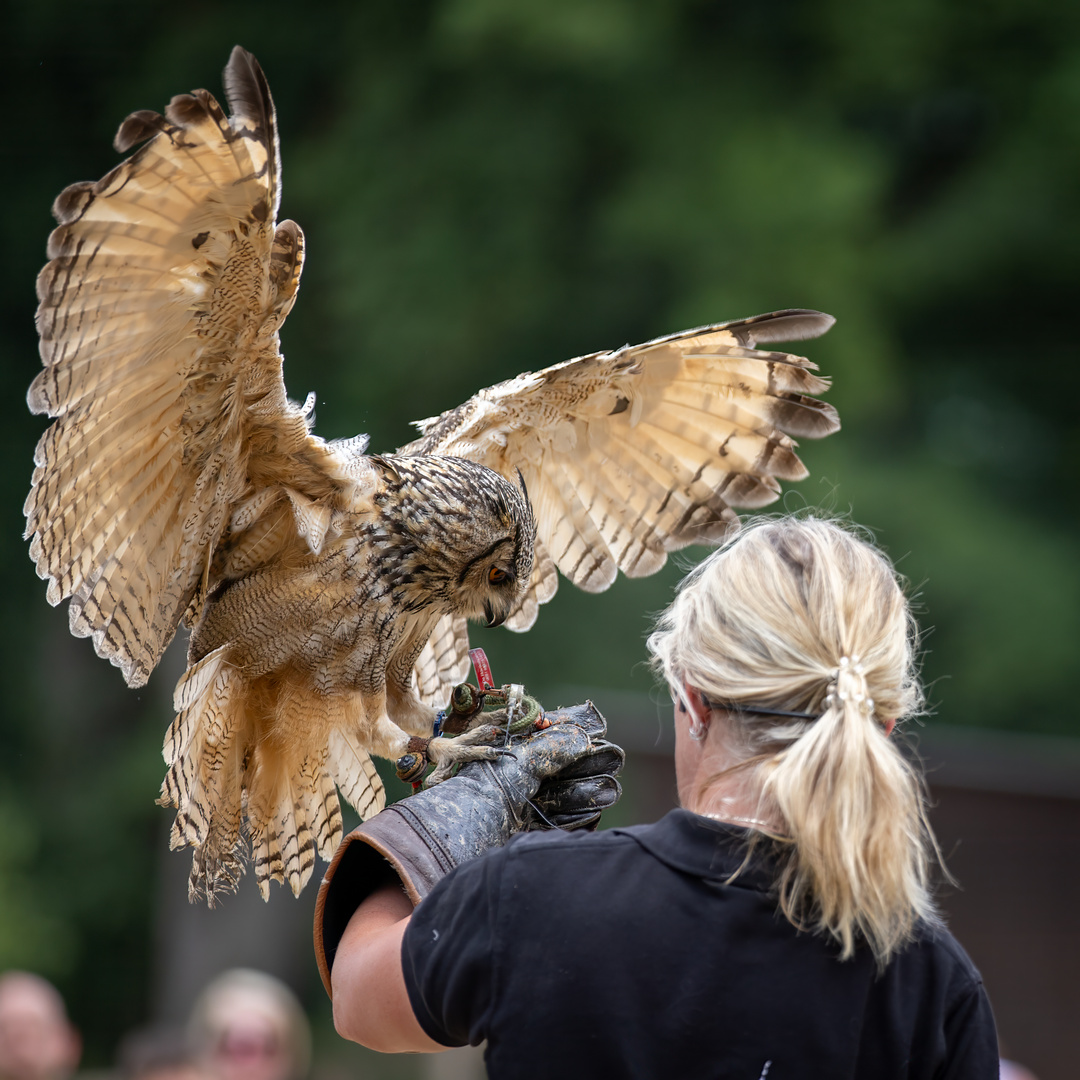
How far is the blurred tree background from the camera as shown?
315 inches

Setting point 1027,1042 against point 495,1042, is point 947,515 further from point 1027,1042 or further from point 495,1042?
point 495,1042

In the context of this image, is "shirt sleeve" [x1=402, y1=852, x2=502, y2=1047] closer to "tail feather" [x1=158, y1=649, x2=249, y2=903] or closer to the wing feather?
"tail feather" [x1=158, y1=649, x2=249, y2=903]

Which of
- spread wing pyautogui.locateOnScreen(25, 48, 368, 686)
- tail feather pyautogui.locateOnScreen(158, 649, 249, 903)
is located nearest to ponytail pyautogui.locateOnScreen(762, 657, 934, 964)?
spread wing pyautogui.locateOnScreen(25, 48, 368, 686)

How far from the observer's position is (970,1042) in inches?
58.4

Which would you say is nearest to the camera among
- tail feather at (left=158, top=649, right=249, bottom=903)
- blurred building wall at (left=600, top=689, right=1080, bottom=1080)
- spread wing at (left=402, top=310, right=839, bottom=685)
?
tail feather at (left=158, top=649, right=249, bottom=903)

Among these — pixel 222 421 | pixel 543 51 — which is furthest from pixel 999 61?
pixel 222 421

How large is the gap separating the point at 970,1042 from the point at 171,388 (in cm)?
189

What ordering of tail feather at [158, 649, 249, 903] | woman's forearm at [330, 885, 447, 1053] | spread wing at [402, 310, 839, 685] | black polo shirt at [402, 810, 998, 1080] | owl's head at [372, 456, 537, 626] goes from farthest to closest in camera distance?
spread wing at [402, 310, 839, 685]
owl's head at [372, 456, 537, 626]
tail feather at [158, 649, 249, 903]
woman's forearm at [330, 885, 447, 1053]
black polo shirt at [402, 810, 998, 1080]

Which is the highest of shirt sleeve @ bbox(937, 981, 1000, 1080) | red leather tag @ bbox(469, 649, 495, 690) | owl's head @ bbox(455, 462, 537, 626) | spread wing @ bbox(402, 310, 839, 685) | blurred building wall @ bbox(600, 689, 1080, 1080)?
spread wing @ bbox(402, 310, 839, 685)

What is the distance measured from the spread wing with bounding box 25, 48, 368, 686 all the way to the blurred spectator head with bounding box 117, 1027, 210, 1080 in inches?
83.3

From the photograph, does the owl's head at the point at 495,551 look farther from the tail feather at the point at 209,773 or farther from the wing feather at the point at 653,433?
the tail feather at the point at 209,773

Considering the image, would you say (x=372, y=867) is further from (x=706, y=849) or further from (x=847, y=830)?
(x=847, y=830)

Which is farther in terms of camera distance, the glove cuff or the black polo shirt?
the glove cuff

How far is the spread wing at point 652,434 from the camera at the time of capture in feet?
11.0
